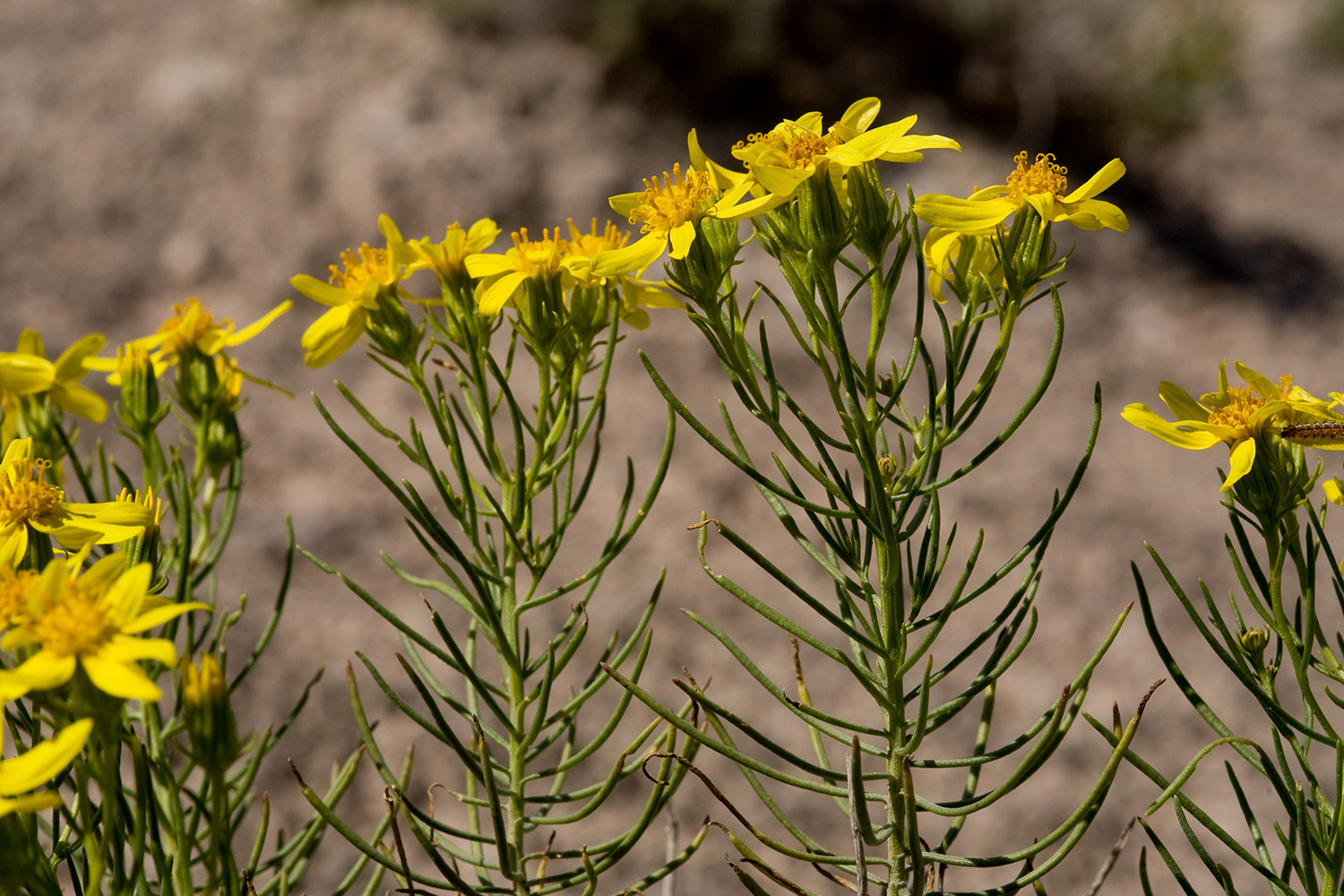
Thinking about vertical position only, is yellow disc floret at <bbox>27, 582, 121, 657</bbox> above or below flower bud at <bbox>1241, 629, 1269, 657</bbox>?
below

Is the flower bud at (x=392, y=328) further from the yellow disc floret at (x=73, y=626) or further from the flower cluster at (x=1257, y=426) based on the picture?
the flower cluster at (x=1257, y=426)

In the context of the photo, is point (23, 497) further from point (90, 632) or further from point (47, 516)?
point (90, 632)

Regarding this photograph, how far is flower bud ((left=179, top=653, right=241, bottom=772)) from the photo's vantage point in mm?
515

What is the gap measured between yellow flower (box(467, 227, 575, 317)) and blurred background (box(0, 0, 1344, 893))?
2.01 meters

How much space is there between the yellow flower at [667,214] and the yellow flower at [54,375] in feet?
1.33

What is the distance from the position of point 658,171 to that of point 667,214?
325cm

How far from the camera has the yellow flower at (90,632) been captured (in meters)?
0.46

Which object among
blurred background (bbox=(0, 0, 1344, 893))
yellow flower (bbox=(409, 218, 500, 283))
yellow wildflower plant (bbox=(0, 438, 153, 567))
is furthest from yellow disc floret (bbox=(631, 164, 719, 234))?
blurred background (bbox=(0, 0, 1344, 893))

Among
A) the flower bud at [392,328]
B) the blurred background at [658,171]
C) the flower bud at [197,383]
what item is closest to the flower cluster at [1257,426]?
the flower bud at [392,328]

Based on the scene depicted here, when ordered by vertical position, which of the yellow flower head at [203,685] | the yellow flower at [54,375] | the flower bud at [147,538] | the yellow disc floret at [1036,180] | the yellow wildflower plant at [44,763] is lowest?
the yellow wildflower plant at [44,763]

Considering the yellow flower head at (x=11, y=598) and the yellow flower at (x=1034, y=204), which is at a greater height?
the yellow flower at (x=1034, y=204)

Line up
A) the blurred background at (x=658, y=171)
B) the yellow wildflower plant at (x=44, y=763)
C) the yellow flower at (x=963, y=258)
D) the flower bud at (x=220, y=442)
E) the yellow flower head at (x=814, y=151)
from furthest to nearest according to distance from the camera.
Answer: the blurred background at (x=658, y=171), the flower bud at (x=220, y=442), the yellow flower at (x=963, y=258), the yellow flower head at (x=814, y=151), the yellow wildflower plant at (x=44, y=763)

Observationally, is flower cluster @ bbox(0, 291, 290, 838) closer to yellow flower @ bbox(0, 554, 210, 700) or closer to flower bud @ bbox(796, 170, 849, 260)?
yellow flower @ bbox(0, 554, 210, 700)

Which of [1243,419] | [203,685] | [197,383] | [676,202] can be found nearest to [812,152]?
[676,202]
